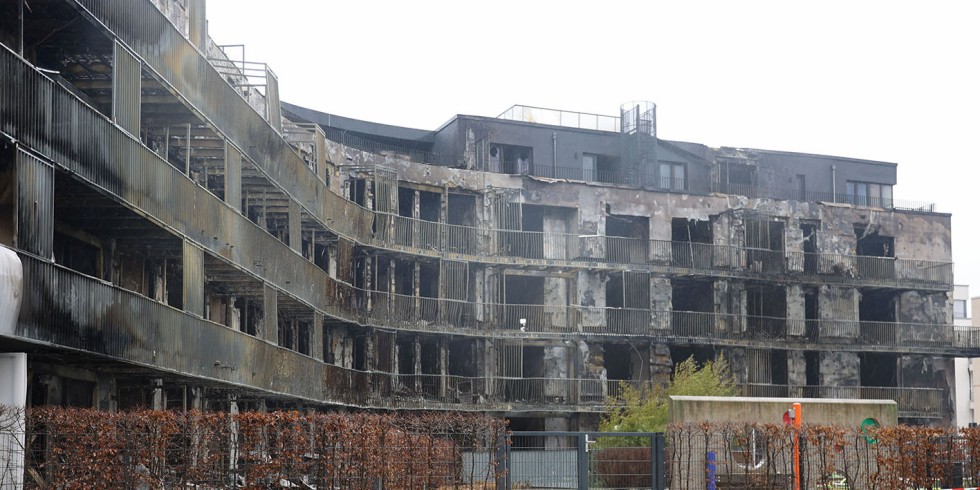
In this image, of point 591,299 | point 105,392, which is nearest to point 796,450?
point 105,392

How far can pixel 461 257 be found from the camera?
53.4 meters

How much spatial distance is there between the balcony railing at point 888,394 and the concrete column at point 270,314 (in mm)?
28600

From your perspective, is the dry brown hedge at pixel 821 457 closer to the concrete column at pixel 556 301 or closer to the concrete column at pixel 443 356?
the concrete column at pixel 443 356

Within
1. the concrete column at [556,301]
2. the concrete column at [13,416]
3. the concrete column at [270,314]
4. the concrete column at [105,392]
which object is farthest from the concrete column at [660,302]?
the concrete column at [13,416]

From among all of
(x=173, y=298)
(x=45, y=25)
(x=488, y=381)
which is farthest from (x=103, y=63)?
(x=488, y=381)

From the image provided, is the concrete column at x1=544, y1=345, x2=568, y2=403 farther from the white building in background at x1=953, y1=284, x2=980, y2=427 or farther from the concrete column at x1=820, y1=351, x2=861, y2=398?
the white building in background at x1=953, y1=284, x2=980, y2=427

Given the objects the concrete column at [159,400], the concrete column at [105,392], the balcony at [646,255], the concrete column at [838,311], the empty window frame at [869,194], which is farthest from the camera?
the empty window frame at [869,194]

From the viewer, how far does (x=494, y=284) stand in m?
54.6

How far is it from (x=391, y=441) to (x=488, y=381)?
29.3 metres

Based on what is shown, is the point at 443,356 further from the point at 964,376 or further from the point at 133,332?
the point at 964,376

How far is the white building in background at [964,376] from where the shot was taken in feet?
297

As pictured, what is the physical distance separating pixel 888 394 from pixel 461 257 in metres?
21.9

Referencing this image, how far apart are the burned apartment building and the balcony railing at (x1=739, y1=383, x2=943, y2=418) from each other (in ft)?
0.37

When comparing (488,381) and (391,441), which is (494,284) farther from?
(391,441)
